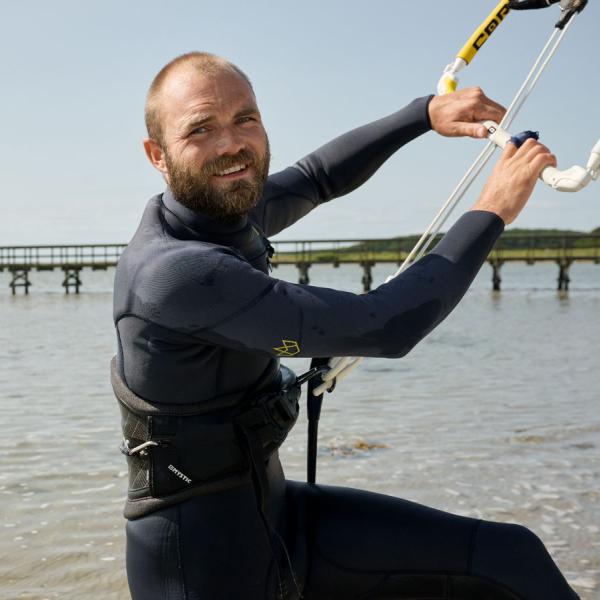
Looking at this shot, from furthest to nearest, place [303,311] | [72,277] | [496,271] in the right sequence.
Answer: [72,277] → [496,271] → [303,311]

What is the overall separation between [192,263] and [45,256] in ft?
168

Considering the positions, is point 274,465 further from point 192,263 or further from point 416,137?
point 416,137

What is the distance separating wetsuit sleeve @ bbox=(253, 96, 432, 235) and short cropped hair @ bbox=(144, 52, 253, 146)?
71 centimetres

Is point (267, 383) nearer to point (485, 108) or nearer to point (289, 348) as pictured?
point (289, 348)

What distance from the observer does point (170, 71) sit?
248 centimetres

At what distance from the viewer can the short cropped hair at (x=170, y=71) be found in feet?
8.00

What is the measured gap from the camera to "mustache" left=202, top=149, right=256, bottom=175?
7.90 feet

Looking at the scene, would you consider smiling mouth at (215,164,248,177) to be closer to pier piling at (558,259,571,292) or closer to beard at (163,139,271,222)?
beard at (163,139,271,222)

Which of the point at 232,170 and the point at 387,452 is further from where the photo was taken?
the point at 387,452

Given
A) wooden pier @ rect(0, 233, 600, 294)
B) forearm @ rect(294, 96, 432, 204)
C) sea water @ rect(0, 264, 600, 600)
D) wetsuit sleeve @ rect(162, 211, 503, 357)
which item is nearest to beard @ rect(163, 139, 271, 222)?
wetsuit sleeve @ rect(162, 211, 503, 357)

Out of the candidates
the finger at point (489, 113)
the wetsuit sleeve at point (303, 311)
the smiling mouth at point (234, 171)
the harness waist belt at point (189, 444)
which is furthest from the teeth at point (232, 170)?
the finger at point (489, 113)

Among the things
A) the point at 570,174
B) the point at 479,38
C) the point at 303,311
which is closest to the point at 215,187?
the point at 303,311

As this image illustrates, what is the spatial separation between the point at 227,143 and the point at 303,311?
21.9 inches

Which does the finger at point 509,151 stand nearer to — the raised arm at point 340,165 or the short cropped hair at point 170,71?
the raised arm at point 340,165
